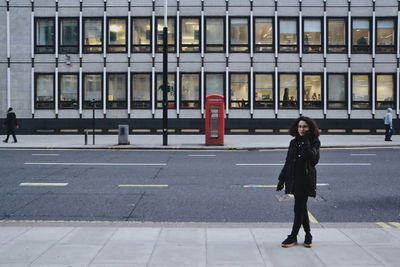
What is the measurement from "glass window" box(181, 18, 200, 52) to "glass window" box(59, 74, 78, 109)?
804 cm

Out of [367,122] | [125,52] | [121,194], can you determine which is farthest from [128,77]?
[121,194]

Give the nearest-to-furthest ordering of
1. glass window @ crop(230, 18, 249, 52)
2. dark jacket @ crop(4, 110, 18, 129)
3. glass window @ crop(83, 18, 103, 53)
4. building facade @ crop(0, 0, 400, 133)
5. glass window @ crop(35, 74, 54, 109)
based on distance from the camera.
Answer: dark jacket @ crop(4, 110, 18, 129), building facade @ crop(0, 0, 400, 133), glass window @ crop(230, 18, 249, 52), glass window @ crop(83, 18, 103, 53), glass window @ crop(35, 74, 54, 109)

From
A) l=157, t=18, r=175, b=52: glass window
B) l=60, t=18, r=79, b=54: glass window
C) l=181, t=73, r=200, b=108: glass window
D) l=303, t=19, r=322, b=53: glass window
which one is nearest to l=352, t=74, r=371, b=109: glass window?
l=303, t=19, r=322, b=53: glass window

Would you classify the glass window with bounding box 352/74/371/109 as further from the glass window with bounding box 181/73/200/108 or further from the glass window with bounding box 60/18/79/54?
the glass window with bounding box 60/18/79/54

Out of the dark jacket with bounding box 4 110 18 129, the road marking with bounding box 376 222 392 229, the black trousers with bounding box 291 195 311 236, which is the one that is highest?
the dark jacket with bounding box 4 110 18 129

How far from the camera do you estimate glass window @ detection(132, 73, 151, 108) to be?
29594 mm

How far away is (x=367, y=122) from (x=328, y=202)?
22.9m

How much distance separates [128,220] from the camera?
7117mm

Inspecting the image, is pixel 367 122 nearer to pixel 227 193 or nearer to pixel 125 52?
pixel 125 52

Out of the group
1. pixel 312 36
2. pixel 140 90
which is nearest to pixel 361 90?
pixel 312 36

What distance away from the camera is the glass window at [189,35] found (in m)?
29.6

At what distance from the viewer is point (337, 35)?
29828mm

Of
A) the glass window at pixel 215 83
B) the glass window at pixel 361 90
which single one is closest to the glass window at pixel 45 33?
the glass window at pixel 215 83

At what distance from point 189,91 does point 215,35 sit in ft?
14.2
